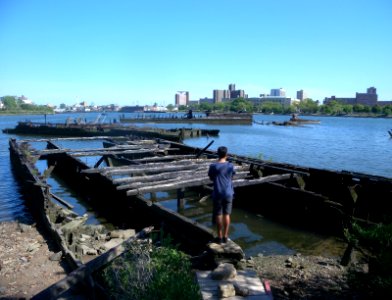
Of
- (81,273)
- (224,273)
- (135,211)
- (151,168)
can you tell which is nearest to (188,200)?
(151,168)

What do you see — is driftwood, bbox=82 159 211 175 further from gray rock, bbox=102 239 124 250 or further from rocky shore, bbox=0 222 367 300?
gray rock, bbox=102 239 124 250

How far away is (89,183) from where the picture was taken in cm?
1572

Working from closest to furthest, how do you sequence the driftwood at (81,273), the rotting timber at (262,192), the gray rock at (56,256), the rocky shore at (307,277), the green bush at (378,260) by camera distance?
the green bush at (378,260), the driftwood at (81,273), the rocky shore at (307,277), the gray rock at (56,256), the rotting timber at (262,192)

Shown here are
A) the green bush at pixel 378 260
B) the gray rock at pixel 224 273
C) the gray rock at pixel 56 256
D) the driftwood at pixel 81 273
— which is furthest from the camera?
the gray rock at pixel 56 256

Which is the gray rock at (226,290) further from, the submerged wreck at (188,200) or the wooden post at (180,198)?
the wooden post at (180,198)

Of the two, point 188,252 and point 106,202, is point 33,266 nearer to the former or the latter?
point 188,252

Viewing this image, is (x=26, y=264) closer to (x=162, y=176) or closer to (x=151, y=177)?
(x=151, y=177)

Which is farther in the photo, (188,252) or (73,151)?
(73,151)

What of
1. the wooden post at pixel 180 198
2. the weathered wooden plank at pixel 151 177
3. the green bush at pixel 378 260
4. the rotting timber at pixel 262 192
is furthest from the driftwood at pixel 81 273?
the wooden post at pixel 180 198

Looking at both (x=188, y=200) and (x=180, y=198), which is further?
(x=188, y=200)

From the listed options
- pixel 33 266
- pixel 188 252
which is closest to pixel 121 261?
pixel 188 252

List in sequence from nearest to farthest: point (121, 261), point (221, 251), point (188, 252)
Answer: point (121, 261), point (221, 251), point (188, 252)

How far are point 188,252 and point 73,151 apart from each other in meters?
12.5

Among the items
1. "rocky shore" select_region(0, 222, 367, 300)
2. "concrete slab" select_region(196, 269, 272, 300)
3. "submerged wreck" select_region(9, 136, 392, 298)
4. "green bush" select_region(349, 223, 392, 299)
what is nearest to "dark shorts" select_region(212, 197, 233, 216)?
"submerged wreck" select_region(9, 136, 392, 298)
